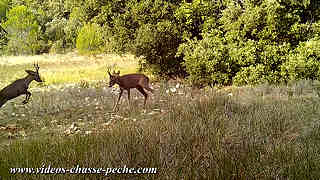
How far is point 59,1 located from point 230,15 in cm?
1000

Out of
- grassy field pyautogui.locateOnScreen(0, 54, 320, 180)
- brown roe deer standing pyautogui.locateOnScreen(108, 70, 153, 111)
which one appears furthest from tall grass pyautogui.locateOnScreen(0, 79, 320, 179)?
brown roe deer standing pyautogui.locateOnScreen(108, 70, 153, 111)

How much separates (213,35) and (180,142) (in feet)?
29.7

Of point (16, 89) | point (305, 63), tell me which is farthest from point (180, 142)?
point (305, 63)

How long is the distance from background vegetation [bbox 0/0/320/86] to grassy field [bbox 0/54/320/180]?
4193 millimetres

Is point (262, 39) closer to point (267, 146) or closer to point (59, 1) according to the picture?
point (267, 146)

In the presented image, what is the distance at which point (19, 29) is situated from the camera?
8.24m

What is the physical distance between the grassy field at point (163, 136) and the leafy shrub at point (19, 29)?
1923mm

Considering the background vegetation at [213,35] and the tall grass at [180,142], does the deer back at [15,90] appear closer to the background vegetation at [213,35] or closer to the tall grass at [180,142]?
the tall grass at [180,142]

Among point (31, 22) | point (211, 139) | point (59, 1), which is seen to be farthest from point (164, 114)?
point (59, 1)

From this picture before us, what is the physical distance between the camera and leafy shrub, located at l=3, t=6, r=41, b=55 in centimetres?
777

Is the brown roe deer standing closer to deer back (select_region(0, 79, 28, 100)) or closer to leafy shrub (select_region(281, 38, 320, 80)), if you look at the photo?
deer back (select_region(0, 79, 28, 100))

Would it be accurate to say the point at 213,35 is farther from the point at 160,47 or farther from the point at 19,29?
the point at 19,29

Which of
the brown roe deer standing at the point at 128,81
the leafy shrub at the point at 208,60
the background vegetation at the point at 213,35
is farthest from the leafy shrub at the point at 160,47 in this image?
the brown roe deer standing at the point at 128,81

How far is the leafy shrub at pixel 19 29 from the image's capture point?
7770mm
